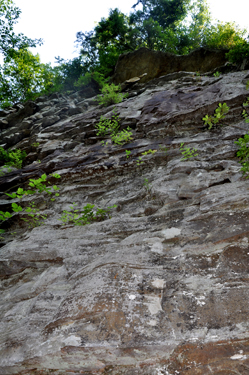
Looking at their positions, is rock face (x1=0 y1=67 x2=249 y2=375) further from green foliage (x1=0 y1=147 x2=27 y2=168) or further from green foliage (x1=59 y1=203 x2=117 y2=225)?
green foliage (x1=0 y1=147 x2=27 y2=168)

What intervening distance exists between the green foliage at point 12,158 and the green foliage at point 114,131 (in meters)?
4.22

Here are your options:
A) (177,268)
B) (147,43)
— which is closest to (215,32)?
(147,43)

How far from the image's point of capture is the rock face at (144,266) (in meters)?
2.30

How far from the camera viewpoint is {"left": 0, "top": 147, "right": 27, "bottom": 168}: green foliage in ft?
33.4

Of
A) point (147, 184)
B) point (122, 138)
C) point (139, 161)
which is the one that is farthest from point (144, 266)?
point (122, 138)

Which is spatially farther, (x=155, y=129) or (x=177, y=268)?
(x=155, y=129)

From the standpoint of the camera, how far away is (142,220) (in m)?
4.64

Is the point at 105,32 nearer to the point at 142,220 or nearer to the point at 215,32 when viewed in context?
the point at 215,32

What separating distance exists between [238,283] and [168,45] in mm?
19423

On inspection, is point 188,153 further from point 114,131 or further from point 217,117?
point 114,131

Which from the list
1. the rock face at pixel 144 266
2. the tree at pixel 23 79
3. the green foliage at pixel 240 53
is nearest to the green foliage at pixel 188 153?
the rock face at pixel 144 266

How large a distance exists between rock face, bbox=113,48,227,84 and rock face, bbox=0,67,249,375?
25.6ft

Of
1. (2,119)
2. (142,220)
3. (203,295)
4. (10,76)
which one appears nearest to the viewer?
(203,295)

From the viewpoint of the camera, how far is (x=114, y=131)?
887 centimetres
